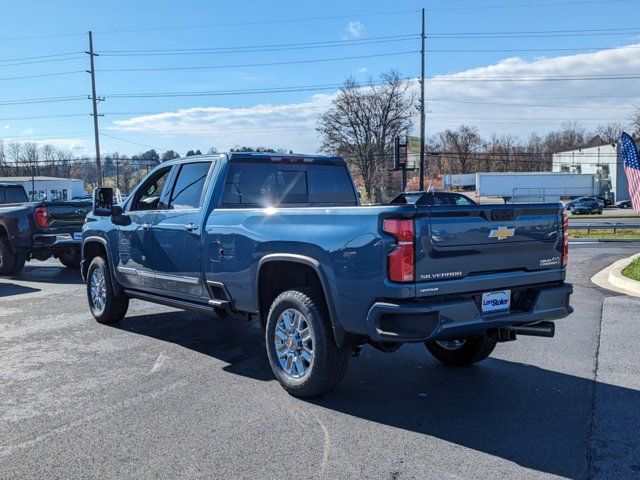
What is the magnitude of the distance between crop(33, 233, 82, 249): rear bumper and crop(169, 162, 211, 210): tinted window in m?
6.42

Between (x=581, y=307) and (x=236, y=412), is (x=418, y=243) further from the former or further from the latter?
(x=581, y=307)

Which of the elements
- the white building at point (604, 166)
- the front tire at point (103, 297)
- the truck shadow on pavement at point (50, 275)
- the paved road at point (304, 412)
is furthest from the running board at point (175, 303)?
the white building at point (604, 166)

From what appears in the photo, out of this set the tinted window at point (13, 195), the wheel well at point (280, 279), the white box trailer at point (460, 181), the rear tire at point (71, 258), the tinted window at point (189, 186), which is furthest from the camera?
the white box trailer at point (460, 181)

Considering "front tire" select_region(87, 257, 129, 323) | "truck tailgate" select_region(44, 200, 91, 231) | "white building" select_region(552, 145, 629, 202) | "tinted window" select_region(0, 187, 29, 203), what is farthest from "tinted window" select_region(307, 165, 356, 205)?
"white building" select_region(552, 145, 629, 202)

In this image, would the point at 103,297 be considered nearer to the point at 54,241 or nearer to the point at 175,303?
the point at 175,303

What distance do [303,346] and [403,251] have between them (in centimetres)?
135

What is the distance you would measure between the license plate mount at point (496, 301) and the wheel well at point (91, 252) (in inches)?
203

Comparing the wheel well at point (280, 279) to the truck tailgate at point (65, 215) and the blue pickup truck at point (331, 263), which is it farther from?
the truck tailgate at point (65, 215)

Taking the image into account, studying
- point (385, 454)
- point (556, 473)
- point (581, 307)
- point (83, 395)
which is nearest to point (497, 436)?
point (556, 473)

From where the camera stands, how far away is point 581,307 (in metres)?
8.85

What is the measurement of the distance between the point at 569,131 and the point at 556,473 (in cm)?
11753

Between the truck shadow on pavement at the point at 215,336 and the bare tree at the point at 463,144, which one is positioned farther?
the bare tree at the point at 463,144

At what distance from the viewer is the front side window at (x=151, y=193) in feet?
22.3

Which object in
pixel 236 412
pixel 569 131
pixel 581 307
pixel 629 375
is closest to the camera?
pixel 236 412
